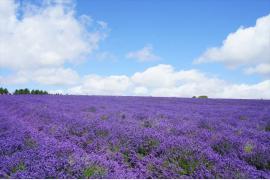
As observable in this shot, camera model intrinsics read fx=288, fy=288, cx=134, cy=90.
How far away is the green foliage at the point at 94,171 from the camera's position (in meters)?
3.18

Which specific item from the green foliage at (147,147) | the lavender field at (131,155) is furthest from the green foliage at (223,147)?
the green foliage at (147,147)

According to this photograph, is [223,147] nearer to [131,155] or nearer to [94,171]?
[131,155]

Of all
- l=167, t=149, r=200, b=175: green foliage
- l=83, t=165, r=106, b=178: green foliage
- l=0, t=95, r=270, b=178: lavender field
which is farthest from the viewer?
l=167, t=149, r=200, b=175: green foliage

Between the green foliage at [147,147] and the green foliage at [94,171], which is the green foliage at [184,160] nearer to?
the green foliage at [147,147]

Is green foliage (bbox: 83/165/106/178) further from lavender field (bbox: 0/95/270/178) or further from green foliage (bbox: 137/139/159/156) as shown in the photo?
green foliage (bbox: 137/139/159/156)

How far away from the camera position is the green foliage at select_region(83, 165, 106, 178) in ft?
10.4

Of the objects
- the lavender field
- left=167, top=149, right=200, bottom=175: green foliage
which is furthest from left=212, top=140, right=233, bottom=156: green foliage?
left=167, top=149, right=200, bottom=175: green foliage

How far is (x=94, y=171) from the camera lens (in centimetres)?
329

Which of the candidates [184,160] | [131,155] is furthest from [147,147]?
[184,160]

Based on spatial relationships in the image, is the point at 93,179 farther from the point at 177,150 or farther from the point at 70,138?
the point at 70,138

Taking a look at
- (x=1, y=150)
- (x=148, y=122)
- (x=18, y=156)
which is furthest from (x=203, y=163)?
(x=148, y=122)

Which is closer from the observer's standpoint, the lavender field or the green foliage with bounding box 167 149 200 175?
the lavender field

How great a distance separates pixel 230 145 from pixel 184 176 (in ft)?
4.96

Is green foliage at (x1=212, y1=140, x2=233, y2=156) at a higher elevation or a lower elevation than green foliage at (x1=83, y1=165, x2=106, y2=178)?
higher
